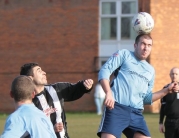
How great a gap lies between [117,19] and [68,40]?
9.83ft

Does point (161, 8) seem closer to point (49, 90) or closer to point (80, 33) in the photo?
point (80, 33)

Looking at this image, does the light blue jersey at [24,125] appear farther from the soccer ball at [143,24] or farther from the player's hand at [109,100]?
the soccer ball at [143,24]

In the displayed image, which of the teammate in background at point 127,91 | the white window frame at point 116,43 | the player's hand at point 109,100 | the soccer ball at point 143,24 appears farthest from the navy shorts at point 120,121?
the white window frame at point 116,43

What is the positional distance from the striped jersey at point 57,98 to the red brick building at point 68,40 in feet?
84.5

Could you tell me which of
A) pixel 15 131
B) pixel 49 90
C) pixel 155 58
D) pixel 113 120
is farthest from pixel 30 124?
pixel 155 58

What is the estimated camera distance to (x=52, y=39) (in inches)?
1377

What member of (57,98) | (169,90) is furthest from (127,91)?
(57,98)

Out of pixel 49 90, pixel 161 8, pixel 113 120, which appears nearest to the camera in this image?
pixel 49 90

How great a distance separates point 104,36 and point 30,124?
29657 millimetres

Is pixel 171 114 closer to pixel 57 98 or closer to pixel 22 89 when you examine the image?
pixel 57 98

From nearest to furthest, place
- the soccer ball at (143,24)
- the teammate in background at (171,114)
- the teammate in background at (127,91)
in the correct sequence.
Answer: the teammate in background at (127,91) → the soccer ball at (143,24) → the teammate in background at (171,114)

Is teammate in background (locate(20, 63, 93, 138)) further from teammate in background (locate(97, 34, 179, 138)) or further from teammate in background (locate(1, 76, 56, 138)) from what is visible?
teammate in background (locate(1, 76, 56, 138))

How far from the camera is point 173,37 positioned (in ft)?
111

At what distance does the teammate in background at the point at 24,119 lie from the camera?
5324 millimetres
